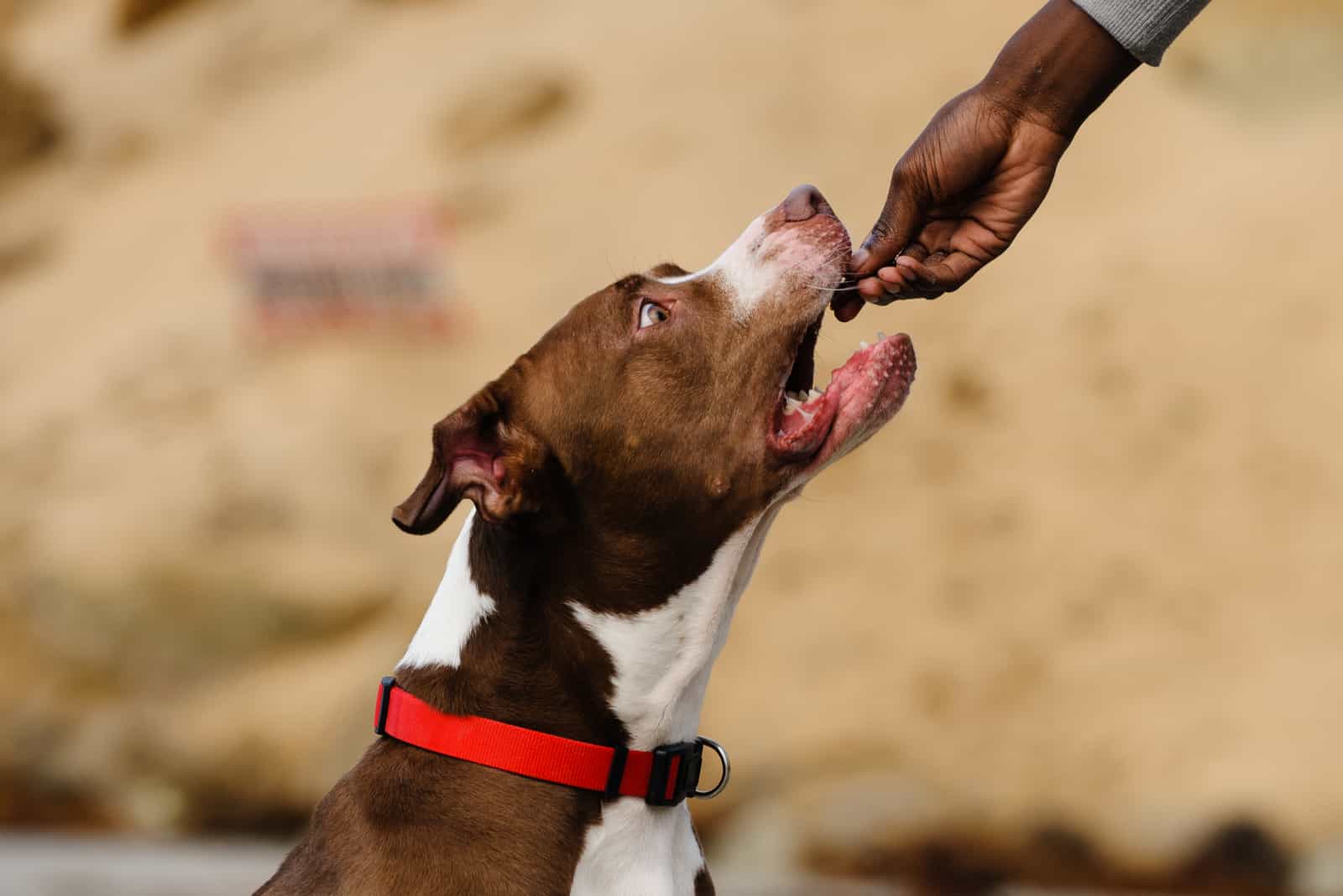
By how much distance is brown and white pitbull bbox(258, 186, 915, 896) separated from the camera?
310cm

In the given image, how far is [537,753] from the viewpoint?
3129 mm

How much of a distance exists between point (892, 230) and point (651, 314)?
1.80ft

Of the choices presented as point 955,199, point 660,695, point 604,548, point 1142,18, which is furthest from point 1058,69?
point 660,695

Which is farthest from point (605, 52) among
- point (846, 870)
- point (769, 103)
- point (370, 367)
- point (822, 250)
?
point (822, 250)

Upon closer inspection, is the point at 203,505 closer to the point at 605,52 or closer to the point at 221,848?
the point at 221,848

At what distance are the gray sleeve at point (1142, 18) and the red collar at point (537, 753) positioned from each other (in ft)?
5.44

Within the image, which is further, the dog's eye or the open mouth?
the dog's eye

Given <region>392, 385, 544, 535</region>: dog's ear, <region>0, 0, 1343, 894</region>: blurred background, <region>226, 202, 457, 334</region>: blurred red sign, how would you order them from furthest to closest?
<region>226, 202, 457, 334</region>: blurred red sign < <region>0, 0, 1343, 894</region>: blurred background < <region>392, 385, 544, 535</region>: dog's ear

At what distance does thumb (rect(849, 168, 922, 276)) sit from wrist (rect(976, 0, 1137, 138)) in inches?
10.1

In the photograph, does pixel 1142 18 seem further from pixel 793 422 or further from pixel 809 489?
pixel 809 489

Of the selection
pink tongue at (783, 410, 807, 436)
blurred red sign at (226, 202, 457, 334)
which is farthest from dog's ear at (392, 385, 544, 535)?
blurred red sign at (226, 202, 457, 334)

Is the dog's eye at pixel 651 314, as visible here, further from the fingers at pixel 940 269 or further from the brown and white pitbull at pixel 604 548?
the fingers at pixel 940 269

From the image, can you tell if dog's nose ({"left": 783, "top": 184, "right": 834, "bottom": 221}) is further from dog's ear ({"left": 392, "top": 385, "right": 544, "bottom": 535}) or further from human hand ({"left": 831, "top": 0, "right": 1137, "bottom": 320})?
dog's ear ({"left": 392, "top": 385, "right": 544, "bottom": 535})

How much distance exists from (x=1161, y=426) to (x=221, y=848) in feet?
15.0
